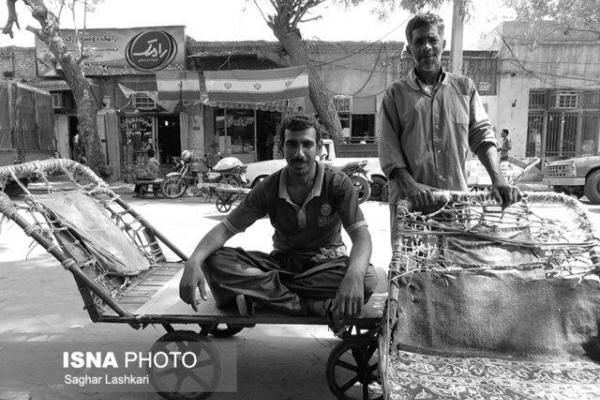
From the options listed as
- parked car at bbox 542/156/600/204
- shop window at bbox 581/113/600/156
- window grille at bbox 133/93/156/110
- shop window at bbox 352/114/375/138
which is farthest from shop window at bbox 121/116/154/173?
shop window at bbox 581/113/600/156

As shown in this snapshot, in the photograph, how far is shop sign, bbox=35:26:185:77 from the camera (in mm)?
16641

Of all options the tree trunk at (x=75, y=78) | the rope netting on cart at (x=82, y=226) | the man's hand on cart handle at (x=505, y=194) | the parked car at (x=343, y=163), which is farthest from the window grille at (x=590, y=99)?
the rope netting on cart at (x=82, y=226)

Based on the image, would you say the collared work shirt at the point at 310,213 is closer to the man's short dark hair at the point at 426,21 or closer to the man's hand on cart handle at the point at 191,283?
the man's hand on cart handle at the point at 191,283

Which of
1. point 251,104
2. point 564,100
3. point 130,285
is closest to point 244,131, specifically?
point 251,104

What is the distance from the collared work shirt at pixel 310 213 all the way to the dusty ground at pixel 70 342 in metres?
0.86

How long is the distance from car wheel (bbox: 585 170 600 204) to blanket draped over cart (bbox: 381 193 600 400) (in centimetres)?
921

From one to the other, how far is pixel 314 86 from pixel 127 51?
7.25 metres

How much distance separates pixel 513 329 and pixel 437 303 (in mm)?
362

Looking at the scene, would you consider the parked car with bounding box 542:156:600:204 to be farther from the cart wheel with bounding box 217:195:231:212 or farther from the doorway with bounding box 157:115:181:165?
the doorway with bounding box 157:115:181:165

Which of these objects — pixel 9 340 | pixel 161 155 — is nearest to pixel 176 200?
pixel 161 155

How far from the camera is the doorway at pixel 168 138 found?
17.2m

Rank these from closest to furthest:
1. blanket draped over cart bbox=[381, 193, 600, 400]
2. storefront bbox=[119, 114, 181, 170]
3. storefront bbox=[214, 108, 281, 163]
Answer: blanket draped over cart bbox=[381, 193, 600, 400] < storefront bbox=[214, 108, 281, 163] < storefront bbox=[119, 114, 181, 170]

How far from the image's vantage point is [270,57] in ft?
51.2

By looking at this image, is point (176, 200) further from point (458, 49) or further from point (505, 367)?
point (505, 367)
